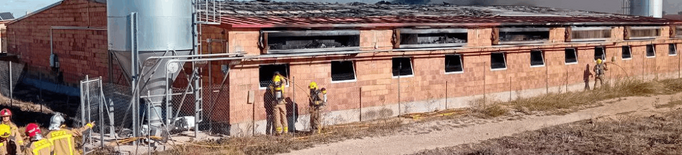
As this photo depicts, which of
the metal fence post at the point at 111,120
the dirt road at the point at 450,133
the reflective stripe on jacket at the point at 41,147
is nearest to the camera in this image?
the reflective stripe on jacket at the point at 41,147

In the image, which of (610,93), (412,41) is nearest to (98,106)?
(412,41)

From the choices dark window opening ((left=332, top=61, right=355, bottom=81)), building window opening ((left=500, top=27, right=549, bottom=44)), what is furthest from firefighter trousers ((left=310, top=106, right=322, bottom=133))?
building window opening ((left=500, top=27, right=549, bottom=44))

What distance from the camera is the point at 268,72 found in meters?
17.2

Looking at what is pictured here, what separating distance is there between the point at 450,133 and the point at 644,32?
57.9ft

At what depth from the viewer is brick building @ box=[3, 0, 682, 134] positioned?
1659 centimetres

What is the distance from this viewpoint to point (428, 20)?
2138 cm

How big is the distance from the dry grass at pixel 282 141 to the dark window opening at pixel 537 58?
28.8 feet

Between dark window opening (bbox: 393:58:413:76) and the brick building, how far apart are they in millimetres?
31

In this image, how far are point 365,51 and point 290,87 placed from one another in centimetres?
258

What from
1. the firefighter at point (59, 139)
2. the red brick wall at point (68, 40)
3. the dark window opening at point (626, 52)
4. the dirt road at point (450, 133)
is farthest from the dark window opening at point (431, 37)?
the dark window opening at point (626, 52)

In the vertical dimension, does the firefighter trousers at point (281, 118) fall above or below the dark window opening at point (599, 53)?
below

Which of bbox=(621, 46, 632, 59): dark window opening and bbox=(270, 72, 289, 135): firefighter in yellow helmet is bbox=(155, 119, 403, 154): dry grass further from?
bbox=(621, 46, 632, 59): dark window opening

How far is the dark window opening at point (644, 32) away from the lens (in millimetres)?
29625

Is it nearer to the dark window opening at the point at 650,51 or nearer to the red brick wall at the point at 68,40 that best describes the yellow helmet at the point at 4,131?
the red brick wall at the point at 68,40
